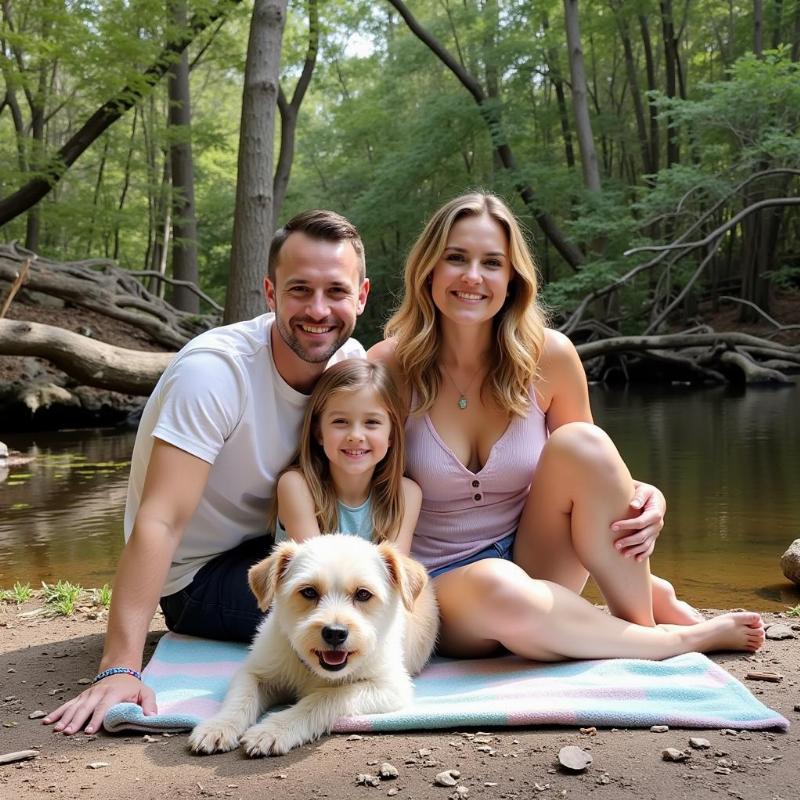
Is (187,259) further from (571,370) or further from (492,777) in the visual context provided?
(492,777)

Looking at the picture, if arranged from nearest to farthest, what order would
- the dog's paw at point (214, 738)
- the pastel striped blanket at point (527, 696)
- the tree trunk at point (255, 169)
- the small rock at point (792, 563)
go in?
the dog's paw at point (214, 738) → the pastel striped blanket at point (527, 696) → the small rock at point (792, 563) → the tree trunk at point (255, 169)

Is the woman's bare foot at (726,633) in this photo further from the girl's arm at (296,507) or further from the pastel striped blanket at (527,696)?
the girl's arm at (296,507)

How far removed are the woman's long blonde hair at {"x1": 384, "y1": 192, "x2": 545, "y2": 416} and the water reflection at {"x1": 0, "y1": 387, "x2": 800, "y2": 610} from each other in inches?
79.4

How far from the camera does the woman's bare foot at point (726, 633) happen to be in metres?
3.26

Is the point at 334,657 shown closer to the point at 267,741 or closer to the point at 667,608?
the point at 267,741

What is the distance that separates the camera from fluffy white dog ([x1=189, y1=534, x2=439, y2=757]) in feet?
8.10

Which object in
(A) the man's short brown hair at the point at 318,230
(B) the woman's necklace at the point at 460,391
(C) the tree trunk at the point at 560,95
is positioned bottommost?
(B) the woman's necklace at the point at 460,391

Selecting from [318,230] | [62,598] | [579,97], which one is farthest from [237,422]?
[579,97]

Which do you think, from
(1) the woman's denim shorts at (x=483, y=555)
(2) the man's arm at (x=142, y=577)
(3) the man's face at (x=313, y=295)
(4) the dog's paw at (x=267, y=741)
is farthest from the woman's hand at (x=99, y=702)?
(3) the man's face at (x=313, y=295)

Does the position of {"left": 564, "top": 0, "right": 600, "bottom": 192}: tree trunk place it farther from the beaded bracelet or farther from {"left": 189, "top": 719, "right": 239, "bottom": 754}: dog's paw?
{"left": 189, "top": 719, "right": 239, "bottom": 754}: dog's paw

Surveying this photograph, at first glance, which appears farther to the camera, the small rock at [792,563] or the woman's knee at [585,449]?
the small rock at [792,563]

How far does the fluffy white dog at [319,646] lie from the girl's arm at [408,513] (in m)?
0.38

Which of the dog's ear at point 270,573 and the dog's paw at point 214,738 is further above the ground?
the dog's ear at point 270,573

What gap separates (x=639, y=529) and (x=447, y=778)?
50.1 inches
